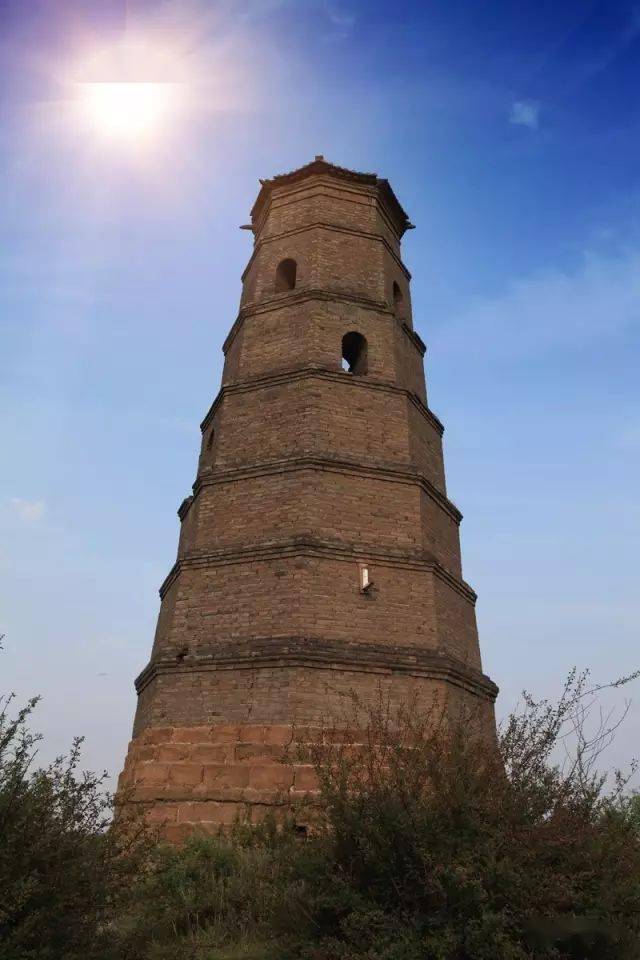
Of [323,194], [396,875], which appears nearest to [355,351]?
[323,194]

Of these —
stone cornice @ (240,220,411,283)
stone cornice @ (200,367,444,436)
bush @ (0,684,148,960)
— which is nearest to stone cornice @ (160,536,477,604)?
stone cornice @ (200,367,444,436)

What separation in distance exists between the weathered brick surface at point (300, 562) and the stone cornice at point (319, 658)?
0.07 ft

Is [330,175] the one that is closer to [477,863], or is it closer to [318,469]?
[318,469]

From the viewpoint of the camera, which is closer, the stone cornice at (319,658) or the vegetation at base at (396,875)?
the vegetation at base at (396,875)

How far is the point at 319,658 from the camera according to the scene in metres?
8.96

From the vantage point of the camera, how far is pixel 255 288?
14.1 meters

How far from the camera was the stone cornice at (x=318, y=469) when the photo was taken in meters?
10.7

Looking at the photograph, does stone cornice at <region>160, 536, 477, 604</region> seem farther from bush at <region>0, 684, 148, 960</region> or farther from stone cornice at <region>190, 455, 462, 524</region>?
bush at <region>0, 684, 148, 960</region>

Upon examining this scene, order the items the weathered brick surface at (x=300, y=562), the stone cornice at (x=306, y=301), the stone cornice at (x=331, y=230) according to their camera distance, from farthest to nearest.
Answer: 1. the stone cornice at (x=331, y=230)
2. the stone cornice at (x=306, y=301)
3. the weathered brick surface at (x=300, y=562)

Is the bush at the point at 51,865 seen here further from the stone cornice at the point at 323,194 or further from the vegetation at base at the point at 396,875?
the stone cornice at the point at 323,194

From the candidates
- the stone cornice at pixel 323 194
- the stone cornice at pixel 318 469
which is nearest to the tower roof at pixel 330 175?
the stone cornice at pixel 323 194

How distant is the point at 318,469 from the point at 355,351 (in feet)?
12.8

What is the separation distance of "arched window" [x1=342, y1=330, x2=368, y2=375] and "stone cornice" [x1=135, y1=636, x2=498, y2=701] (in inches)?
210

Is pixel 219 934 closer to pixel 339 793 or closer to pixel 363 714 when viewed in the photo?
pixel 339 793
